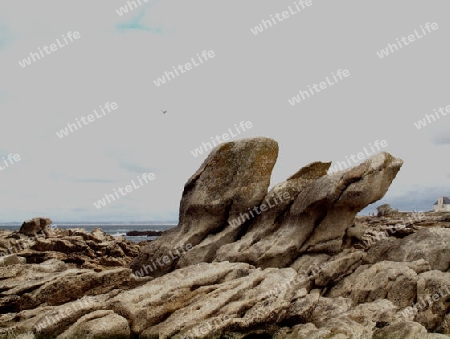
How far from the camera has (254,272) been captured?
88.2ft

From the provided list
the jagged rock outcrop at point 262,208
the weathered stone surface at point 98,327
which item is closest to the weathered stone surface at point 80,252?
the jagged rock outcrop at point 262,208

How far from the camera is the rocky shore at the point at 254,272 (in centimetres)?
2241

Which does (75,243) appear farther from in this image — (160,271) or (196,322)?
(196,322)

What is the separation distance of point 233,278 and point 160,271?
10.2m

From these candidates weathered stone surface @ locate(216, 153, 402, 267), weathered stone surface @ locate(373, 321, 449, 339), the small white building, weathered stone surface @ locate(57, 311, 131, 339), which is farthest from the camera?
the small white building

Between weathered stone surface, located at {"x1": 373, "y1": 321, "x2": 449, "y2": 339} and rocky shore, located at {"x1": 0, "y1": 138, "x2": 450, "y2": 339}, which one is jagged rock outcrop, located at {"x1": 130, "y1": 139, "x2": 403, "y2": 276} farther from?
weathered stone surface, located at {"x1": 373, "y1": 321, "x2": 449, "y2": 339}

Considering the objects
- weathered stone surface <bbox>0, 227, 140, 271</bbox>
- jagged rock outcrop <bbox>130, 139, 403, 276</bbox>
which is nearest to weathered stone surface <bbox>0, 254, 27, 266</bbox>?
weathered stone surface <bbox>0, 227, 140, 271</bbox>

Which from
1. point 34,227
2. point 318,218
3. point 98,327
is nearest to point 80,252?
point 318,218

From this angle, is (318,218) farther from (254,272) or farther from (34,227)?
(34,227)

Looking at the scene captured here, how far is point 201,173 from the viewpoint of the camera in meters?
38.2

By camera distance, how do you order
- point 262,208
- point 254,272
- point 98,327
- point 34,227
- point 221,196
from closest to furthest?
1. point 98,327
2. point 254,272
3. point 262,208
4. point 221,196
5. point 34,227

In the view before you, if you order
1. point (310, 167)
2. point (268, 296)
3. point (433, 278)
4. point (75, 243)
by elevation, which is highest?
point (75, 243)

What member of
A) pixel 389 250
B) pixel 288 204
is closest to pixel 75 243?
pixel 288 204

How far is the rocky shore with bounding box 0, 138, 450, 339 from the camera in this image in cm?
2241
